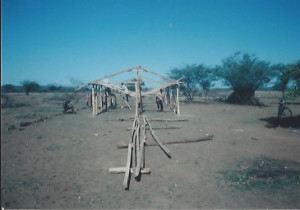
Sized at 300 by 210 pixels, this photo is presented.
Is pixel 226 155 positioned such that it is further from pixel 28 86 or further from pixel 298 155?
pixel 28 86

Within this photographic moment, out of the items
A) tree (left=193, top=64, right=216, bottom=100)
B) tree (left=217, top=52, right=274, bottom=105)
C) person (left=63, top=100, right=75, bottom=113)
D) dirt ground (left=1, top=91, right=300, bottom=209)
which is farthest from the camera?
tree (left=193, top=64, right=216, bottom=100)

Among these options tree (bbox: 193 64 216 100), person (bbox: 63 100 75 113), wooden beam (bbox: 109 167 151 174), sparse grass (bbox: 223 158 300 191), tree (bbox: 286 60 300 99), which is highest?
tree (bbox: 193 64 216 100)

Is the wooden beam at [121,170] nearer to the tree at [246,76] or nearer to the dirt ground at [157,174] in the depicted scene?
the dirt ground at [157,174]

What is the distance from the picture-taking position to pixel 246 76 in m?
30.9

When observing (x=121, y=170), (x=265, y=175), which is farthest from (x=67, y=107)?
(x=265, y=175)

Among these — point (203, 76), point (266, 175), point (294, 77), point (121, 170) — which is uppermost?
point (203, 76)

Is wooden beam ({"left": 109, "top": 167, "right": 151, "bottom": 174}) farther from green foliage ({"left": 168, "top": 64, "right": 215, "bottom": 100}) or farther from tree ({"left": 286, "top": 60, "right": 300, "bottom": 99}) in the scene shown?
green foliage ({"left": 168, "top": 64, "right": 215, "bottom": 100})

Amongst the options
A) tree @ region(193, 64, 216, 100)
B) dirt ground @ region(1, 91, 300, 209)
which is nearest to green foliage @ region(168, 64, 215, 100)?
tree @ region(193, 64, 216, 100)

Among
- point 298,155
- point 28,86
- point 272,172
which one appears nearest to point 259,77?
point 298,155

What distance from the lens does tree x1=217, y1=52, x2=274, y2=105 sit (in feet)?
101

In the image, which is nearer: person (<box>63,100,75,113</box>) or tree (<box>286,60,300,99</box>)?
tree (<box>286,60,300,99</box>)

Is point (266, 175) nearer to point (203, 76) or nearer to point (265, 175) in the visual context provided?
point (265, 175)

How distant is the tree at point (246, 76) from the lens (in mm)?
30719

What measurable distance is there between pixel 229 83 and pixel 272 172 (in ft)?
94.9
